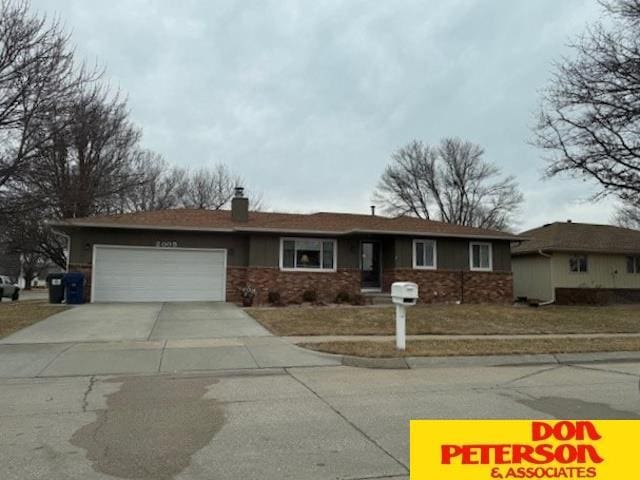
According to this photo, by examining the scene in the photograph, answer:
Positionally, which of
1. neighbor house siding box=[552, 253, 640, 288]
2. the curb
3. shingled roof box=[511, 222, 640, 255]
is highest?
shingled roof box=[511, 222, 640, 255]

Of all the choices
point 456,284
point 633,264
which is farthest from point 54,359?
point 633,264

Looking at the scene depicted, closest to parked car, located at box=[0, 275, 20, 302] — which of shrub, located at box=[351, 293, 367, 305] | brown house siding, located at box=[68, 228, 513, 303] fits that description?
brown house siding, located at box=[68, 228, 513, 303]

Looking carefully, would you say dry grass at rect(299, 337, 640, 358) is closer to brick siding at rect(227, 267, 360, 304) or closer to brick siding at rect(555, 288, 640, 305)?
brick siding at rect(227, 267, 360, 304)

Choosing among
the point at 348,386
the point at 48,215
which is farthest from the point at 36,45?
the point at 348,386

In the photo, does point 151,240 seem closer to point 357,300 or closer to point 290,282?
point 290,282

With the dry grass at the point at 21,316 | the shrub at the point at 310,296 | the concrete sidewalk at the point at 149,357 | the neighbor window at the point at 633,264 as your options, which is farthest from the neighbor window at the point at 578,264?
the dry grass at the point at 21,316

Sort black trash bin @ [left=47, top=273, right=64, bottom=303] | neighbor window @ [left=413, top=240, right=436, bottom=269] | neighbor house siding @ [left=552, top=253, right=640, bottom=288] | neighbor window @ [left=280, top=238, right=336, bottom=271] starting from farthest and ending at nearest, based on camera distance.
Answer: neighbor house siding @ [left=552, top=253, right=640, bottom=288]
neighbor window @ [left=413, top=240, right=436, bottom=269]
neighbor window @ [left=280, top=238, right=336, bottom=271]
black trash bin @ [left=47, top=273, right=64, bottom=303]

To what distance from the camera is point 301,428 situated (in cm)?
568

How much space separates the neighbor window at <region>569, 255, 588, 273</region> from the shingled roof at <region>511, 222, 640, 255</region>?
483 millimetres

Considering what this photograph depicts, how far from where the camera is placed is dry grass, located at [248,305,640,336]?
14.0 meters

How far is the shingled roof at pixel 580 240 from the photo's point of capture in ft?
88.1

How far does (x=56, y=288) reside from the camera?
66.1ft

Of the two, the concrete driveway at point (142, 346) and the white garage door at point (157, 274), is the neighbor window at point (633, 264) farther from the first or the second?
the concrete driveway at point (142, 346)

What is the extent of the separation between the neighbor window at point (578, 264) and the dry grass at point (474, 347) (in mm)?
14963
